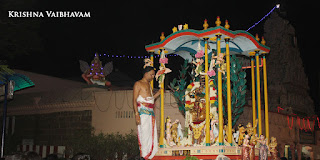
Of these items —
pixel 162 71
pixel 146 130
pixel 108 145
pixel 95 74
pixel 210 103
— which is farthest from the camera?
pixel 95 74

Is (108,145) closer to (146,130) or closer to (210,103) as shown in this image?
(210,103)

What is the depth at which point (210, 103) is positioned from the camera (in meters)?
11.9

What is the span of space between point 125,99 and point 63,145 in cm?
497

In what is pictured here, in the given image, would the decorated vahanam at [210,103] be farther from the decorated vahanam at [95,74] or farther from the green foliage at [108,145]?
the decorated vahanam at [95,74]

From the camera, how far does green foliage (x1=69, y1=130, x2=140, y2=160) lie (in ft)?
56.4

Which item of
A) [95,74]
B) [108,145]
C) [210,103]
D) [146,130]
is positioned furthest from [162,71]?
[95,74]

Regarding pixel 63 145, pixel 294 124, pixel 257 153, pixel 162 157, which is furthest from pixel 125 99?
pixel 294 124

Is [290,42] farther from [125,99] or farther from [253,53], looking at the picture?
[253,53]

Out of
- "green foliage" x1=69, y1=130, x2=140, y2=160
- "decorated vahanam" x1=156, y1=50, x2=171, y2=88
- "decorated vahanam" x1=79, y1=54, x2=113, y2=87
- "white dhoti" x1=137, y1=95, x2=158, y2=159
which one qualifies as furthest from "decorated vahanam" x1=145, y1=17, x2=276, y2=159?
"decorated vahanam" x1=79, y1=54, x2=113, y2=87

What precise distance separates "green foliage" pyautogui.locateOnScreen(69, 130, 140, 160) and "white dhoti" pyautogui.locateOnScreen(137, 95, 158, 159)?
23.3 ft

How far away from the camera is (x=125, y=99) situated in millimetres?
19141

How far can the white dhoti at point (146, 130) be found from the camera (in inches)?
386

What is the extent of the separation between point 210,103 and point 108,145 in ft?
24.6

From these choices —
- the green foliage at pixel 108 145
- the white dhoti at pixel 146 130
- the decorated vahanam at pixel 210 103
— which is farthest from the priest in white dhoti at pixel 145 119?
the green foliage at pixel 108 145
